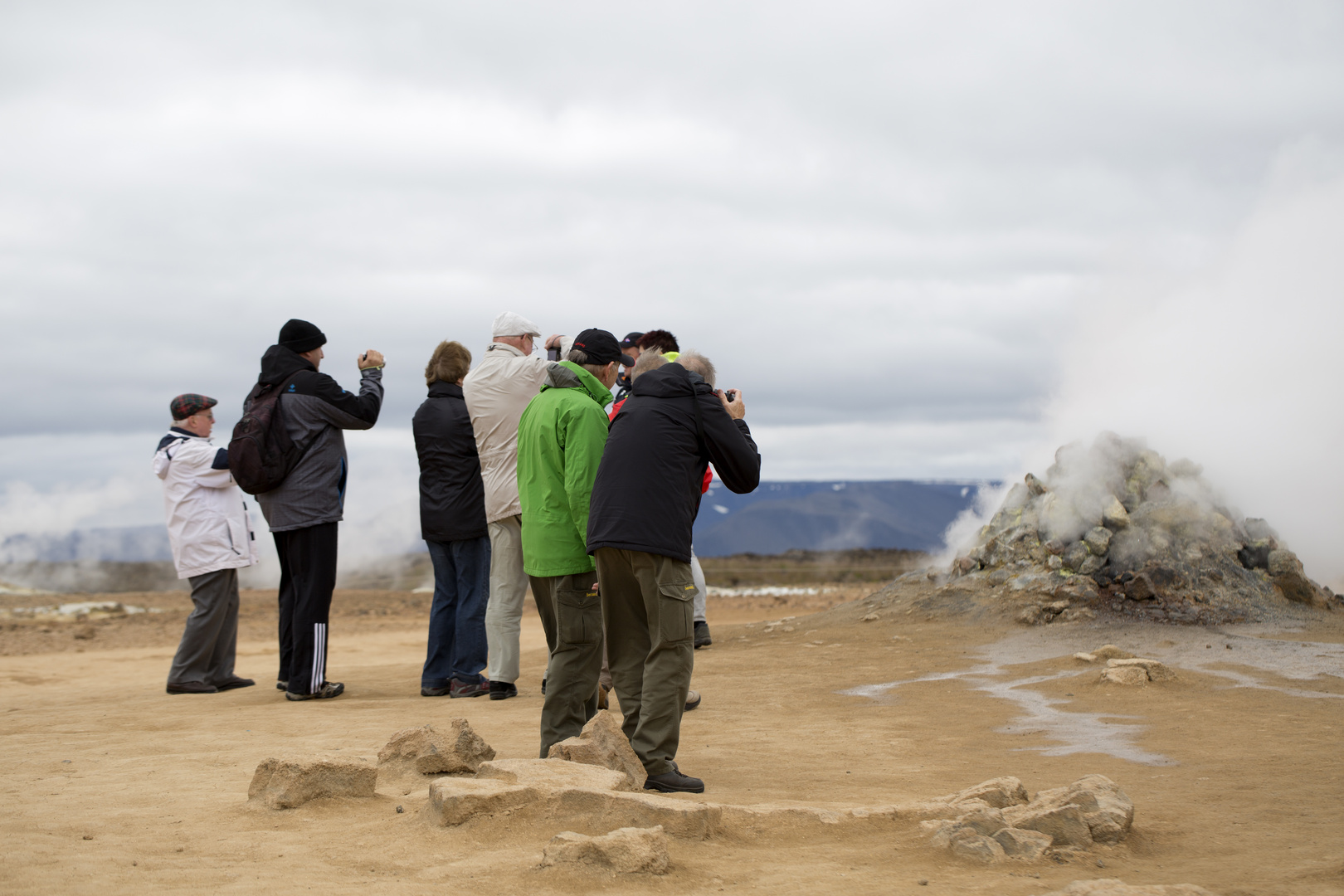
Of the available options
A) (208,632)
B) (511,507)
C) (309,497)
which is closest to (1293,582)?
(511,507)

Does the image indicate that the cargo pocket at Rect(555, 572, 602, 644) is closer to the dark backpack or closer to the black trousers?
the black trousers

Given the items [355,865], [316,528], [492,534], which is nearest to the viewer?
[355,865]

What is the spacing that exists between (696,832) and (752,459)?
63.3 inches

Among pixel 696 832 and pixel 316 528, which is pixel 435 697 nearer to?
pixel 316 528

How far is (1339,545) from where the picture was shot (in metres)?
11.3

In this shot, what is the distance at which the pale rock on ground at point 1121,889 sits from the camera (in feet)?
9.29

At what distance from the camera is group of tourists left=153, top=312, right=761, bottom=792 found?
4469mm

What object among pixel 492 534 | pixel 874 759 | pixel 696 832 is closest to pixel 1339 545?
pixel 874 759

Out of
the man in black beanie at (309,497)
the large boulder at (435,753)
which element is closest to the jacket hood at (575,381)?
the large boulder at (435,753)

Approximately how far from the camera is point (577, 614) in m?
4.85

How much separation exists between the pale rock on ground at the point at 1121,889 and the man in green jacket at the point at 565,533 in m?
2.47

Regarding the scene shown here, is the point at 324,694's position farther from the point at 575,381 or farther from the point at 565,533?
the point at 575,381

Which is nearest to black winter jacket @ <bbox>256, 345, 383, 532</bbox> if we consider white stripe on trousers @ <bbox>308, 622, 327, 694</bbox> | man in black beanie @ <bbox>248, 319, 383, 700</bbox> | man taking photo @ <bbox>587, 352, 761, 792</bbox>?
man in black beanie @ <bbox>248, 319, 383, 700</bbox>

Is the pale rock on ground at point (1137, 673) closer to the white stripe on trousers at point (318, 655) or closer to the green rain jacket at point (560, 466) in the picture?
the green rain jacket at point (560, 466)
